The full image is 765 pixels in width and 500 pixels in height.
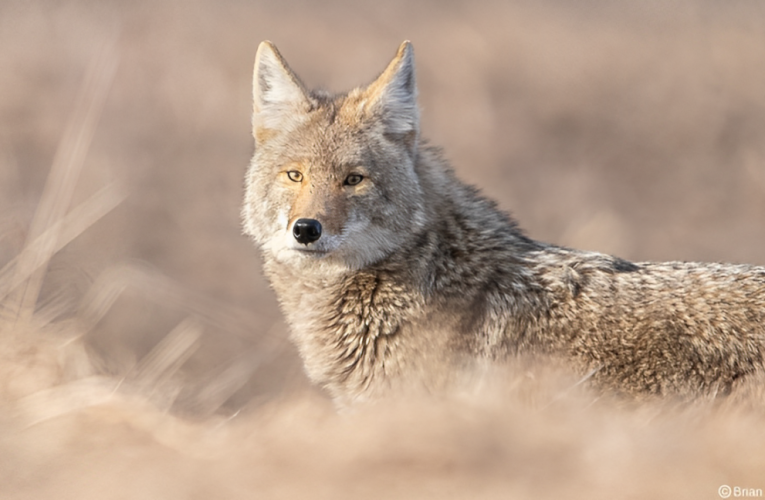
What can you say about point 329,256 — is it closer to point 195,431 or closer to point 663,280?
point 195,431

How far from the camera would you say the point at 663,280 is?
533 cm

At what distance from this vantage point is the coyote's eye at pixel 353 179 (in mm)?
5277

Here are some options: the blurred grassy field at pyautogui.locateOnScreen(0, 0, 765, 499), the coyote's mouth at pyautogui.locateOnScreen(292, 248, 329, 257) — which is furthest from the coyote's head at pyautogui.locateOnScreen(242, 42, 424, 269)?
the blurred grassy field at pyautogui.locateOnScreen(0, 0, 765, 499)

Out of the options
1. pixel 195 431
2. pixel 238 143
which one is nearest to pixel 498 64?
pixel 238 143

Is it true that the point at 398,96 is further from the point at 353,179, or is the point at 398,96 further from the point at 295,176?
the point at 295,176

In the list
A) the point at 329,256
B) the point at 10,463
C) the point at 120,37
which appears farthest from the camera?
the point at 120,37

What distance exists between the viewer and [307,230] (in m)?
4.91

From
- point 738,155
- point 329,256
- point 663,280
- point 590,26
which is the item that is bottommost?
point 329,256

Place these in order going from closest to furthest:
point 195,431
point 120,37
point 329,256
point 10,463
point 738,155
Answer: point 10,463
point 195,431
point 329,256
point 120,37
point 738,155

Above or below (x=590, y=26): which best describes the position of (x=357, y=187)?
below

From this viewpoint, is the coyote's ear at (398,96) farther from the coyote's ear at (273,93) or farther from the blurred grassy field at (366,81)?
the blurred grassy field at (366,81)

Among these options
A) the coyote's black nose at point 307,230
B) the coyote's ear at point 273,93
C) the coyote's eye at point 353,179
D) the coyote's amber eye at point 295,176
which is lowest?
the coyote's black nose at point 307,230

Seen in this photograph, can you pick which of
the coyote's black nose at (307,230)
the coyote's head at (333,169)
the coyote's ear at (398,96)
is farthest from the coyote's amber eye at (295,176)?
the coyote's ear at (398,96)

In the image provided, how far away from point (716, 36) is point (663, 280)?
49.0 ft
